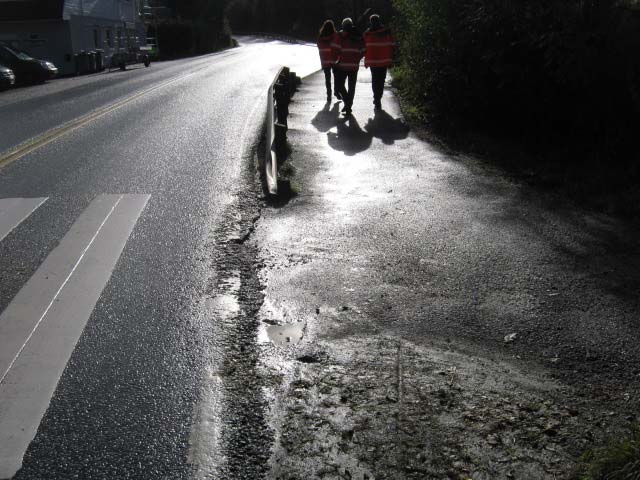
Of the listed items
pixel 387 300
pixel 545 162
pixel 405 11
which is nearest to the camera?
pixel 387 300

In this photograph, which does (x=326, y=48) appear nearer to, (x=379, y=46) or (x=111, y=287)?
(x=379, y=46)

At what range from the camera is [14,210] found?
26.0ft

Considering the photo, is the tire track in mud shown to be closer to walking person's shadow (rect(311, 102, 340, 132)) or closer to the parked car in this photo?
walking person's shadow (rect(311, 102, 340, 132))

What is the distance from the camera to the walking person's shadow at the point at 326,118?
46.0 ft

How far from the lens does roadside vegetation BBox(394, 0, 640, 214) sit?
982 centimetres

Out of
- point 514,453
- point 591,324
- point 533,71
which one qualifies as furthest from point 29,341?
point 533,71

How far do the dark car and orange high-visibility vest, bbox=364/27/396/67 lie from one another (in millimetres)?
17710

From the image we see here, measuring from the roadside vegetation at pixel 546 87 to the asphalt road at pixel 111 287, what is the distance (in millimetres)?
3889

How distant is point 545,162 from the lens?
10664 millimetres

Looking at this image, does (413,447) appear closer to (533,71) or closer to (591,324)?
(591,324)

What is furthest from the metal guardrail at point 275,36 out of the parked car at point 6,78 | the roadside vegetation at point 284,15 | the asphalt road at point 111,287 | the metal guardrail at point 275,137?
the asphalt road at point 111,287

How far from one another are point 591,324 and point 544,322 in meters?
0.33

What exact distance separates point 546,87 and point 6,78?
19.9m

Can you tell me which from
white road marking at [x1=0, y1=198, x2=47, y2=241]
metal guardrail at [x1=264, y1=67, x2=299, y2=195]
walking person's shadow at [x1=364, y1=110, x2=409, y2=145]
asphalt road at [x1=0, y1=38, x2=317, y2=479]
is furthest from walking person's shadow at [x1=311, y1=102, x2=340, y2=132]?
white road marking at [x1=0, y1=198, x2=47, y2=241]
